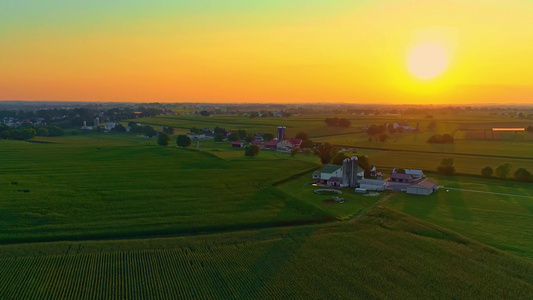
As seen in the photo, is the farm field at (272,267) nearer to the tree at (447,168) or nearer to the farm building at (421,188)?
the farm building at (421,188)

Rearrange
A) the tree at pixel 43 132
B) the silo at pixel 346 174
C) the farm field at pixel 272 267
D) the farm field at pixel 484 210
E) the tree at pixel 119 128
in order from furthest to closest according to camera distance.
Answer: the tree at pixel 119 128, the tree at pixel 43 132, the silo at pixel 346 174, the farm field at pixel 484 210, the farm field at pixel 272 267

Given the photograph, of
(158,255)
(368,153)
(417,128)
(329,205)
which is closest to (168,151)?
(368,153)

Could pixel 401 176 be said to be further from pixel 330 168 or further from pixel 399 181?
pixel 330 168

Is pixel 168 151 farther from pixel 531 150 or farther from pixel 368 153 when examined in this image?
pixel 531 150

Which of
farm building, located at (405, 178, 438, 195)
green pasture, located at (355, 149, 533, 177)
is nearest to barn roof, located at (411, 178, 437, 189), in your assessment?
farm building, located at (405, 178, 438, 195)

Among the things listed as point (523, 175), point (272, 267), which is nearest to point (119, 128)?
point (523, 175)

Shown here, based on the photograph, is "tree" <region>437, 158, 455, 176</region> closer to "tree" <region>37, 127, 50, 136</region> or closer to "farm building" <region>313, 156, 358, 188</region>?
"farm building" <region>313, 156, 358, 188</region>

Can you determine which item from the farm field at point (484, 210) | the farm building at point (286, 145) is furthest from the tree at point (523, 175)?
the farm building at point (286, 145)
